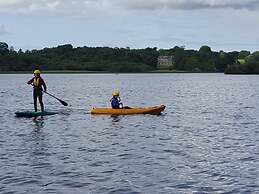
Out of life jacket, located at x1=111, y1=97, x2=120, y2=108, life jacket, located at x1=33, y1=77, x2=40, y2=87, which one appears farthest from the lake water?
life jacket, located at x1=33, y1=77, x2=40, y2=87

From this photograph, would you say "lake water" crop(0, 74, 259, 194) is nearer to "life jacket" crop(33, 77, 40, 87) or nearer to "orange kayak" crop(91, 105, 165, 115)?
"orange kayak" crop(91, 105, 165, 115)

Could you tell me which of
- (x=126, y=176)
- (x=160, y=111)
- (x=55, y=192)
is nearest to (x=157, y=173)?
(x=126, y=176)

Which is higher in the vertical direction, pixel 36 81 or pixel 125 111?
→ pixel 36 81

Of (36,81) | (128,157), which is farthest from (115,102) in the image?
(128,157)

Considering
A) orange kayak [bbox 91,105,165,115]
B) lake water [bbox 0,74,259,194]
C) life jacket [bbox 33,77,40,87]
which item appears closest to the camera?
lake water [bbox 0,74,259,194]

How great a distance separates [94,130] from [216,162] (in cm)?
1047

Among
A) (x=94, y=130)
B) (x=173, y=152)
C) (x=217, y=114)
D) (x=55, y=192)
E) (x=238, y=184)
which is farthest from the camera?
(x=217, y=114)

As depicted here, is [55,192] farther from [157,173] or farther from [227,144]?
[227,144]

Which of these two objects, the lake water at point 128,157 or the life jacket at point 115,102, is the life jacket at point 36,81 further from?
the life jacket at point 115,102

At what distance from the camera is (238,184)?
14891 millimetres

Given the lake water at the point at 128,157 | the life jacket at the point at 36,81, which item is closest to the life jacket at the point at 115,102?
the lake water at the point at 128,157

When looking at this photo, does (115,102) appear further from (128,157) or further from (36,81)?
(128,157)

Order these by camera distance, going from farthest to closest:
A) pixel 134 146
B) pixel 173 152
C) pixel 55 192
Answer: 1. pixel 134 146
2. pixel 173 152
3. pixel 55 192

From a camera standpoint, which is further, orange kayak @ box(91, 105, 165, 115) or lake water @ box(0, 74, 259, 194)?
orange kayak @ box(91, 105, 165, 115)
